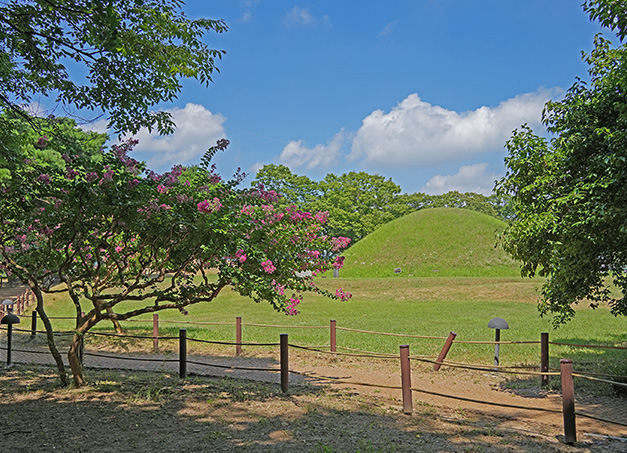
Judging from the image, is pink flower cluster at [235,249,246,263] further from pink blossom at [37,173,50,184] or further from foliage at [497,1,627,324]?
foliage at [497,1,627,324]

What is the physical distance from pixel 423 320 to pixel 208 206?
54.8 feet

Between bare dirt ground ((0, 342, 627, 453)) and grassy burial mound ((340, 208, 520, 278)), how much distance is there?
116 ft

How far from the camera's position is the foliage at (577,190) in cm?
847

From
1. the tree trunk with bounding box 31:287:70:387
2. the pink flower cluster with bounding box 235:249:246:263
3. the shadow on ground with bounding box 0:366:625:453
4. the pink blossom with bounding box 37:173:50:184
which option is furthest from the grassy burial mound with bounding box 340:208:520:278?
the pink blossom with bounding box 37:173:50:184

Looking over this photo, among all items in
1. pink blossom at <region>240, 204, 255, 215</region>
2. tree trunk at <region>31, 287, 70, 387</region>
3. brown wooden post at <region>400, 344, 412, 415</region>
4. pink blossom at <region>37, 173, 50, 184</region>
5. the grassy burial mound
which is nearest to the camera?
pink blossom at <region>37, 173, 50, 184</region>

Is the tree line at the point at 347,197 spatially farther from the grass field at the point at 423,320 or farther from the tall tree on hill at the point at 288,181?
the grass field at the point at 423,320

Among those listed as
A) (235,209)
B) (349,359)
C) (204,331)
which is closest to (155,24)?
(235,209)

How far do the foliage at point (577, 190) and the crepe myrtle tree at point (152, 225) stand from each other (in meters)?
4.06

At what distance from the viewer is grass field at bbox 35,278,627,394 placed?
15.2 metres

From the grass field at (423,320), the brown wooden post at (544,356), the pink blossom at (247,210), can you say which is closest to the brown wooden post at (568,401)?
the brown wooden post at (544,356)

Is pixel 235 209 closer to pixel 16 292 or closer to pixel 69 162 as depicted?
pixel 69 162

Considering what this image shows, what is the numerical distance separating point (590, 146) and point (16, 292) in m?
35.7

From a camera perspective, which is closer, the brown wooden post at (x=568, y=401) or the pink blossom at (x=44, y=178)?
the brown wooden post at (x=568, y=401)

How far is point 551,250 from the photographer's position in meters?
9.86
